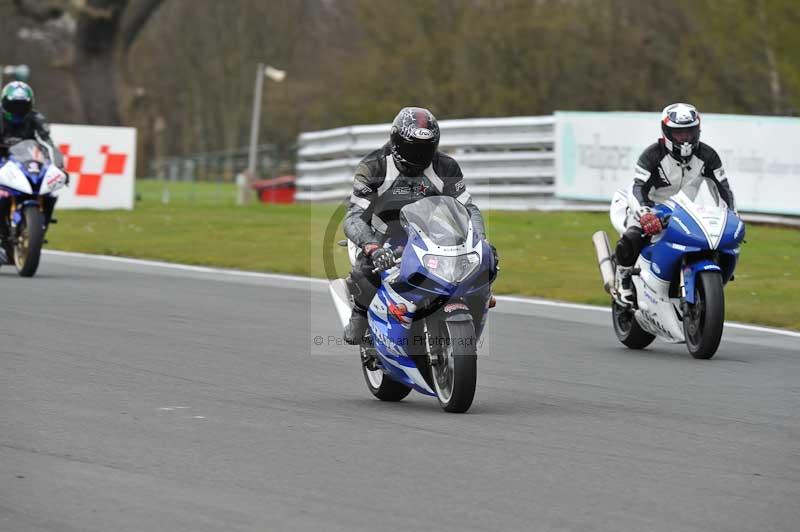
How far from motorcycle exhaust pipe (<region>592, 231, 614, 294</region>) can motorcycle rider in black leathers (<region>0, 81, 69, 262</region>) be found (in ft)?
19.6

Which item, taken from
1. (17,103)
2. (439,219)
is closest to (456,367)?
(439,219)

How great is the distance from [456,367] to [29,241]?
826cm

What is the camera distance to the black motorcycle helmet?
771cm

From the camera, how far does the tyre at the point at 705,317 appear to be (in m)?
10.0

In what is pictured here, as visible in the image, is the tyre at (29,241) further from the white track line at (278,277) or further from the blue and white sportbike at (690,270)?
the blue and white sportbike at (690,270)

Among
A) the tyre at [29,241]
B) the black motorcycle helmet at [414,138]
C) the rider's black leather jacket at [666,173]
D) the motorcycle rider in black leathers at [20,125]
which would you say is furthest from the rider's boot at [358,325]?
the motorcycle rider in black leathers at [20,125]

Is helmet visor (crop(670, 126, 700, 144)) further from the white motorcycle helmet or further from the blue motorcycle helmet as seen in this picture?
the blue motorcycle helmet

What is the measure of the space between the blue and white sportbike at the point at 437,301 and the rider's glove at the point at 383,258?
6 centimetres

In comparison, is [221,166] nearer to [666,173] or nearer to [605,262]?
[605,262]

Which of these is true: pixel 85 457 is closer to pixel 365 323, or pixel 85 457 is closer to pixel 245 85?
pixel 365 323

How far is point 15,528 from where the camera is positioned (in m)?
5.00

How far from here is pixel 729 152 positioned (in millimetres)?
20656

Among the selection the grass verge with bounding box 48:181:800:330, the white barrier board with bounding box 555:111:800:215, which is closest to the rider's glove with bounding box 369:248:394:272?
the grass verge with bounding box 48:181:800:330

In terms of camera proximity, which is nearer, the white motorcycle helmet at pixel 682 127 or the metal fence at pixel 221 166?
the white motorcycle helmet at pixel 682 127
